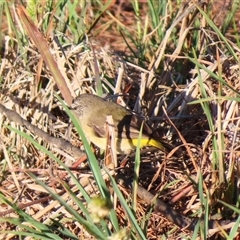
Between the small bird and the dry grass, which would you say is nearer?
the dry grass

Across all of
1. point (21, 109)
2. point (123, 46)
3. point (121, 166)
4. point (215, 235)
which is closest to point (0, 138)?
point (21, 109)

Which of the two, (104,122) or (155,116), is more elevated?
(104,122)

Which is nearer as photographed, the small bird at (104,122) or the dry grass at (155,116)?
the dry grass at (155,116)

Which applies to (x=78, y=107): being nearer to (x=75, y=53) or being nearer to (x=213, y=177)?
(x=75, y=53)
